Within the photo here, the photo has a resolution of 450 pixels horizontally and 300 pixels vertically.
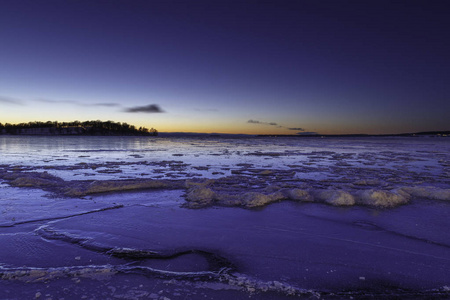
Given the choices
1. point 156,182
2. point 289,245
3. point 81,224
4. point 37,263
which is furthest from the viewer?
point 156,182

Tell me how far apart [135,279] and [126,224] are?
1513mm


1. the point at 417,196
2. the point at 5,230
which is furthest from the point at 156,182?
the point at 417,196

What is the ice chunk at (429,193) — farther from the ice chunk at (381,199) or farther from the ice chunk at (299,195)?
the ice chunk at (299,195)

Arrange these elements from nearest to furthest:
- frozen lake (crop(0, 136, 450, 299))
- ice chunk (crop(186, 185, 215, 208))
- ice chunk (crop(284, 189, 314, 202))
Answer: frozen lake (crop(0, 136, 450, 299)) < ice chunk (crop(186, 185, 215, 208)) < ice chunk (crop(284, 189, 314, 202))

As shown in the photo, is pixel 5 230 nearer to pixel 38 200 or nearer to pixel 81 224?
pixel 81 224

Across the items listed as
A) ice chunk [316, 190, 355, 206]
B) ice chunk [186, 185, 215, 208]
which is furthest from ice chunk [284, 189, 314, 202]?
ice chunk [186, 185, 215, 208]

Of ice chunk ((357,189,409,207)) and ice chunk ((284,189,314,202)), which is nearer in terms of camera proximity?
ice chunk ((357,189,409,207))

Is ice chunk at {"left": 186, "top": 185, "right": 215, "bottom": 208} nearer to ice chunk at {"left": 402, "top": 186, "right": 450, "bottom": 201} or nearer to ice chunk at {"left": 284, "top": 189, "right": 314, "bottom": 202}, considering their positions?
ice chunk at {"left": 284, "top": 189, "right": 314, "bottom": 202}

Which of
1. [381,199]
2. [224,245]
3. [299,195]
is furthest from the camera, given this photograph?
[299,195]

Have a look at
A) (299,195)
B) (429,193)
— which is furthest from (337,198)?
(429,193)

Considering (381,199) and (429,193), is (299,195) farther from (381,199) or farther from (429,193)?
(429,193)

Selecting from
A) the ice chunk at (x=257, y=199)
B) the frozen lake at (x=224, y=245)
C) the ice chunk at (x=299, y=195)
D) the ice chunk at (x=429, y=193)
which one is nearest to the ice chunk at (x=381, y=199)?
the frozen lake at (x=224, y=245)

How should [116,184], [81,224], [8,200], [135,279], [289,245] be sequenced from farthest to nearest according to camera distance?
[116,184] < [8,200] < [81,224] < [289,245] < [135,279]

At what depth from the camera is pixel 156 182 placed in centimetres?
642
